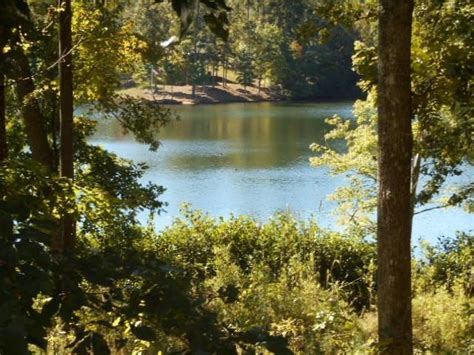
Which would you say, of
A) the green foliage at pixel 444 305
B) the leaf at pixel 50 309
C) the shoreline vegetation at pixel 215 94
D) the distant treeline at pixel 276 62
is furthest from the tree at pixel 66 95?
the distant treeline at pixel 276 62

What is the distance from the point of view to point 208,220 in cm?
1064

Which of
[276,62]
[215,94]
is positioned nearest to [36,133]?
[215,94]

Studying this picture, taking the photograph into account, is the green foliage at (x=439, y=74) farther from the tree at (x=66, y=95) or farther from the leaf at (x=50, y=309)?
the leaf at (x=50, y=309)

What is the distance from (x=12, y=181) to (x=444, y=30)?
4617 mm

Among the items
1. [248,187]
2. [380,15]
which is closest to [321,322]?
[380,15]

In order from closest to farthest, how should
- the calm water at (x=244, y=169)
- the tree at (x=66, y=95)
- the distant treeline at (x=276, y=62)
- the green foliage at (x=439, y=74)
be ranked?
the green foliage at (x=439, y=74) < the tree at (x=66, y=95) < the calm water at (x=244, y=169) < the distant treeline at (x=276, y=62)

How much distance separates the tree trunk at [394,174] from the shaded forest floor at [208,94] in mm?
62964

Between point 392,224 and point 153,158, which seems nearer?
point 392,224

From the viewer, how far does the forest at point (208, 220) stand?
142cm

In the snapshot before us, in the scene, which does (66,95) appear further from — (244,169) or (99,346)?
(244,169)

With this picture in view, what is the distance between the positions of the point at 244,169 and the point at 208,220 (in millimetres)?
18328

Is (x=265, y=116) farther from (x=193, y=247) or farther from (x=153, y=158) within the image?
(x=193, y=247)

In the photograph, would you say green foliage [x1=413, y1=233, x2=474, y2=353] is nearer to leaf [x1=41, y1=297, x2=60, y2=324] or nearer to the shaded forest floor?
leaf [x1=41, y1=297, x2=60, y2=324]

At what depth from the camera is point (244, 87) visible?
75625 millimetres
